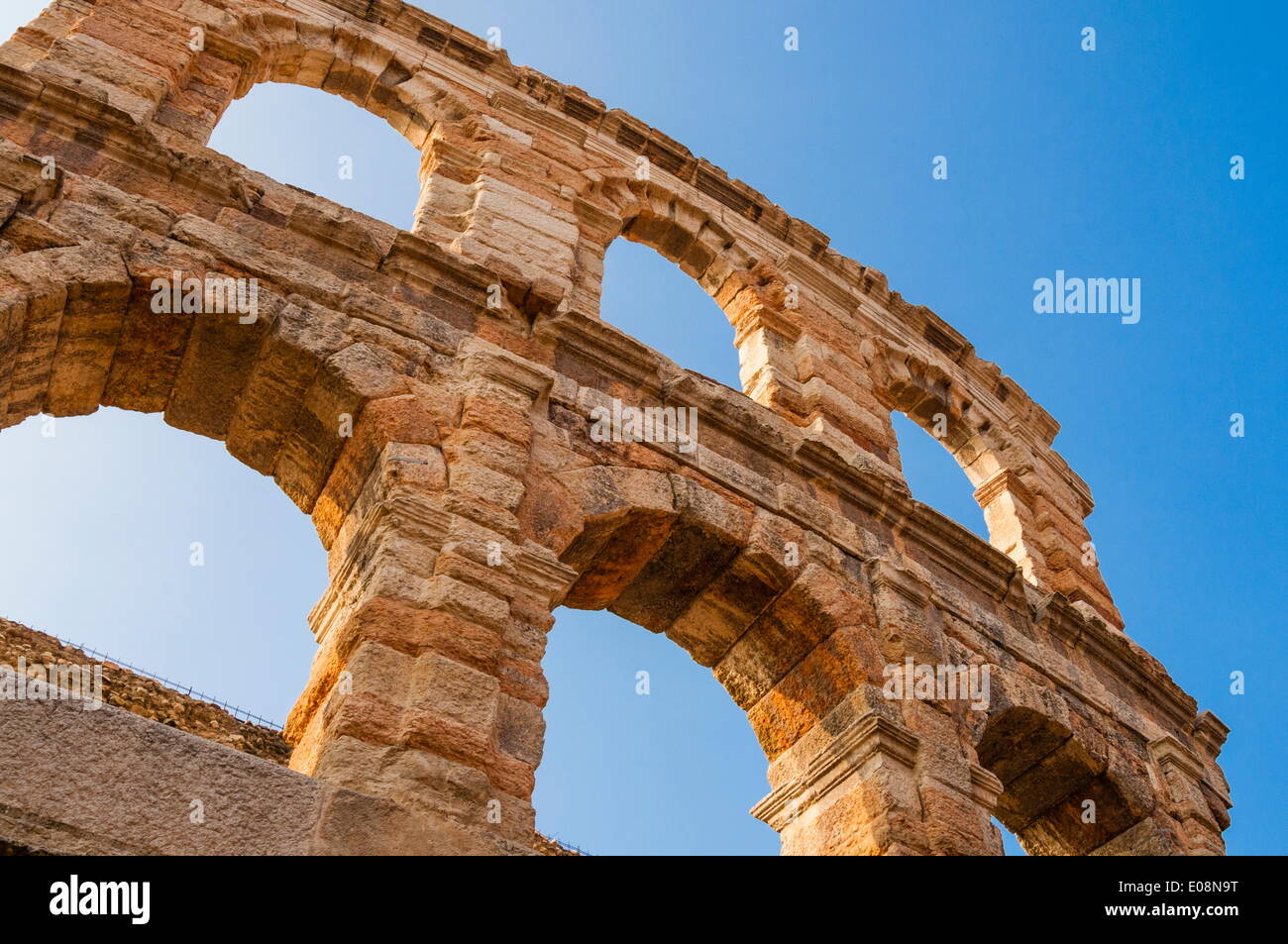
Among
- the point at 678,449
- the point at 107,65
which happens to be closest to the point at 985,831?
the point at 678,449

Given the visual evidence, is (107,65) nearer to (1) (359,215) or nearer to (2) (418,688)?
(1) (359,215)

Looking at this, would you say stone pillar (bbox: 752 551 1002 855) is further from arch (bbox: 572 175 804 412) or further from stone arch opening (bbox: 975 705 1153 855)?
arch (bbox: 572 175 804 412)

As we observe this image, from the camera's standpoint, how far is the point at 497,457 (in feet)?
17.9

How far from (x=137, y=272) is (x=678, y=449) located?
2.89 metres

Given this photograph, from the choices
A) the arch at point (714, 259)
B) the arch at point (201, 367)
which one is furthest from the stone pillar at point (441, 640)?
the arch at point (714, 259)

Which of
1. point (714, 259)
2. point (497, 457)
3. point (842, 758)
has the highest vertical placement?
point (714, 259)

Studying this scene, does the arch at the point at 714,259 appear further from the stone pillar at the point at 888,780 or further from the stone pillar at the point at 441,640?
the stone pillar at the point at 441,640

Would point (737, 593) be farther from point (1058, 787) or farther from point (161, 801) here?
point (161, 801)

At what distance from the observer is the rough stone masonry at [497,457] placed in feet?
15.4

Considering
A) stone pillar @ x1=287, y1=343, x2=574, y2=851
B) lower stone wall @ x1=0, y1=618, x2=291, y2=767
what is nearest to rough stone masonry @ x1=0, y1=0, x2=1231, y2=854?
stone pillar @ x1=287, y1=343, x2=574, y2=851

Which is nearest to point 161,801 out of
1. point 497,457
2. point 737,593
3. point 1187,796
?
point 497,457

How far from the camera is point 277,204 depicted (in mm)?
6258

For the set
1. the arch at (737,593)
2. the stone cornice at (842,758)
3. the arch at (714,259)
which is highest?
the arch at (714,259)

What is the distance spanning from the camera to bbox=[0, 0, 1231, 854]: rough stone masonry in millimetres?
4703
